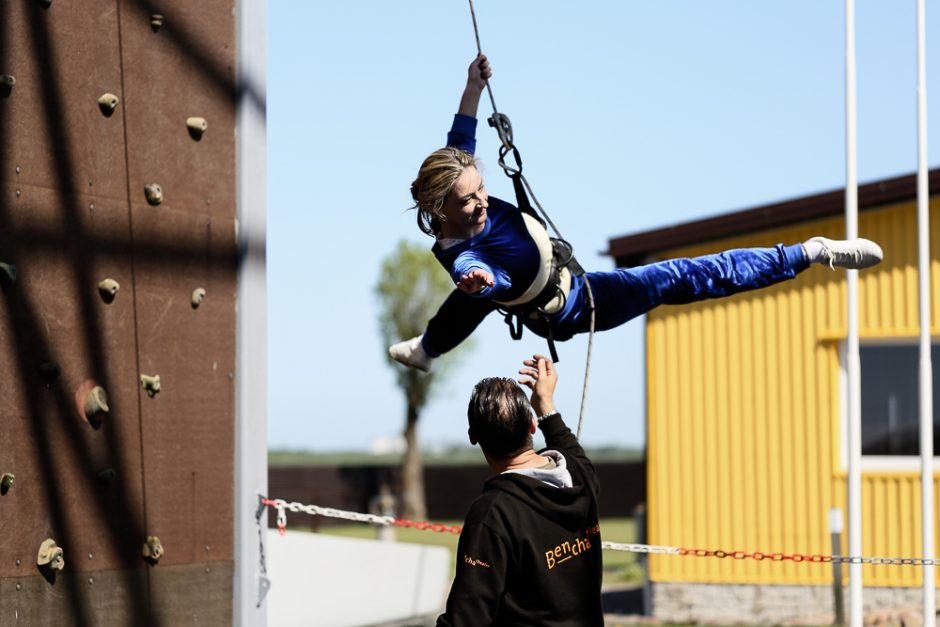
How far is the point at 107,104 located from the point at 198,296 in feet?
2.84

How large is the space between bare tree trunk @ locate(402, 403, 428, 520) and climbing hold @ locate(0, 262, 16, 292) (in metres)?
31.5

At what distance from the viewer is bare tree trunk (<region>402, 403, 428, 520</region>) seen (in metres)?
35.8

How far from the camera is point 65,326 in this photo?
475 centimetres

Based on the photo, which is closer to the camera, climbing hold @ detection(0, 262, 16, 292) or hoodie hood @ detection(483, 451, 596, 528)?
hoodie hood @ detection(483, 451, 596, 528)

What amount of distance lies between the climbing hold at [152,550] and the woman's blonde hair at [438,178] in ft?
5.51

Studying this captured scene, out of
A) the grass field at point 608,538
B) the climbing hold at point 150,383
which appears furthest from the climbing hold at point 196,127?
the grass field at point 608,538

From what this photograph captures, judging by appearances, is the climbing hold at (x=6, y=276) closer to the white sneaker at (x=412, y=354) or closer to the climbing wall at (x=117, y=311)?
the climbing wall at (x=117, y=311)

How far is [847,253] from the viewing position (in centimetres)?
536

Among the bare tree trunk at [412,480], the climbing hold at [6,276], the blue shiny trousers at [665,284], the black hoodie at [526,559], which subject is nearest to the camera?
the black hoodie at [526,559]

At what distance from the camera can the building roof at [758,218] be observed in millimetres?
13055

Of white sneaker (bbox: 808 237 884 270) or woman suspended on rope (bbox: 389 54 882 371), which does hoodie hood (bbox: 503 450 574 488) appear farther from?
white sneaker (bbox: 808 237 884 270)

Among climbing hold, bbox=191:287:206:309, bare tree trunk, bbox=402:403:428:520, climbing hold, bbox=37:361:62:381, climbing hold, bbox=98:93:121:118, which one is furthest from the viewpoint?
bare tree trunk, bbox=402:403:428:520

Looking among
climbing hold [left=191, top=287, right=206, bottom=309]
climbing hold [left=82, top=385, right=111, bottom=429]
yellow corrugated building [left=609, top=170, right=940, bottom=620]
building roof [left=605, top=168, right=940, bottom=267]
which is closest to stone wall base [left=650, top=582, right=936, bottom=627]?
yellow corrugated building [left=609, top=170, right=940, bottom=620]

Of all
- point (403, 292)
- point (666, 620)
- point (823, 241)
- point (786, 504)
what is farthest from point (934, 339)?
point (403, 292)
